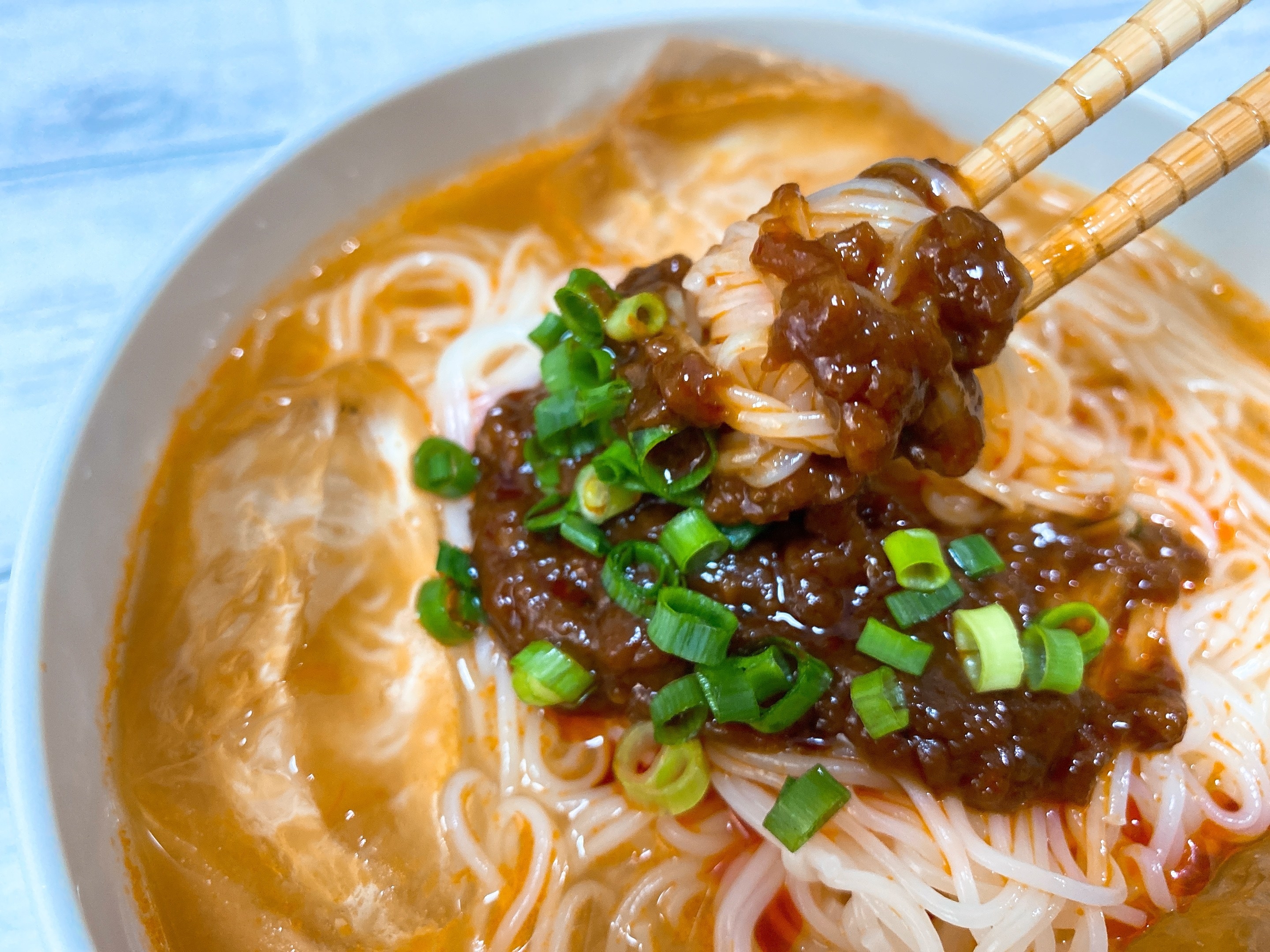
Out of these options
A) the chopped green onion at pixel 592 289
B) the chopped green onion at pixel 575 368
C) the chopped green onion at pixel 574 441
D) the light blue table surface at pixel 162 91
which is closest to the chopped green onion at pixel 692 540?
the chopped green onion at pixel 574 441

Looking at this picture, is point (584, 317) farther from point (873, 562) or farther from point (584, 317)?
point (873, 562)

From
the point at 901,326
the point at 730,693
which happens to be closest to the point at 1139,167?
the point at 901,326

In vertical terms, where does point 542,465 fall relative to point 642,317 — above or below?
below

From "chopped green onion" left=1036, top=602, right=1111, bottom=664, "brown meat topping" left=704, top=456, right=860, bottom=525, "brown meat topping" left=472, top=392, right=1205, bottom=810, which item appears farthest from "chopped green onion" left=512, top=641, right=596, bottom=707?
"chopped green onion" left=1036, top=602, right=1111, bottom=664

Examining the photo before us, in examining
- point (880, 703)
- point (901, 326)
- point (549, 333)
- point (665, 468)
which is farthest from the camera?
point (549, 333)

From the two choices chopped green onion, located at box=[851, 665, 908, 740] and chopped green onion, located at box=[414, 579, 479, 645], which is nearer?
chopped green onion, located at box=[851, 665, 908, 740]

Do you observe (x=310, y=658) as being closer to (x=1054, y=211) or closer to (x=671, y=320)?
(x=671, y=320)

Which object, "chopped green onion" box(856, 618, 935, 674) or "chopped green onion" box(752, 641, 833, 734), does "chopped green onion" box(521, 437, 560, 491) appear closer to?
"chopped green onion" box(752, 641, 833, 734)

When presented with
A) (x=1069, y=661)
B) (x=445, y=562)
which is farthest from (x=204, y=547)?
(x=1069, y=661)

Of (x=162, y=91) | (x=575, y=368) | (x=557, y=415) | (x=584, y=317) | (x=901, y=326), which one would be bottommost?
(x=162, y=91)
